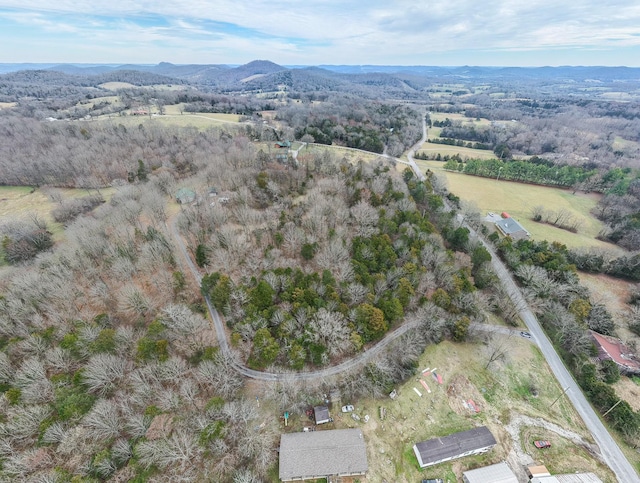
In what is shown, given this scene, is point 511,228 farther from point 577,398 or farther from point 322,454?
point 322,454

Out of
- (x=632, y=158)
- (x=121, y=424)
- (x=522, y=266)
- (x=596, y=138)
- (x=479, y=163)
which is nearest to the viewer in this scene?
(x=121, y=424)

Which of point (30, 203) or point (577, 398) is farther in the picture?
point (30, 203)

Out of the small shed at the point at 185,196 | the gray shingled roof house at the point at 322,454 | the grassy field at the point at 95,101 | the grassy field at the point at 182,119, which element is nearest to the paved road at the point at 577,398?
the gray shingled roof house at the point at 322,454

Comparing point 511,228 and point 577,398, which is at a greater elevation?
point 511,228

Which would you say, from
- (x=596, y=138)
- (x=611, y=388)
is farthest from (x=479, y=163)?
(x=596, y=138)

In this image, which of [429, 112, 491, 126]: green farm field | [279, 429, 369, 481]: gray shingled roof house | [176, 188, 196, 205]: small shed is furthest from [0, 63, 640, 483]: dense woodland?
[429, 112, 491, 126]: green farm field

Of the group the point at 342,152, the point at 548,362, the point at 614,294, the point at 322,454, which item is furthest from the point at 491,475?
the point at 342,152

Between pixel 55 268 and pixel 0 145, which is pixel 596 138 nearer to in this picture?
pixel 55 268

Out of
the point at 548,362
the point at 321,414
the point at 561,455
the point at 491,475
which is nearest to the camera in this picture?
the point at 491,475

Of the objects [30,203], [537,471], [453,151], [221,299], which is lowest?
[537,471]
